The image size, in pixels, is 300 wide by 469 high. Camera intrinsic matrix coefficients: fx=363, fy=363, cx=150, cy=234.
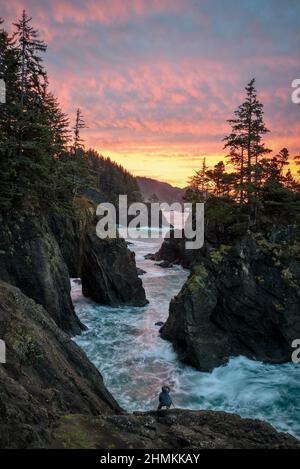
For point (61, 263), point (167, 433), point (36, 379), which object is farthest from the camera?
point (61, 263)

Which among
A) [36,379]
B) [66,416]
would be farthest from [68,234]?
[66,416]

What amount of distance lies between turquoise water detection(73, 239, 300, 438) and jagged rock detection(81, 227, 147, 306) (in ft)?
16.9

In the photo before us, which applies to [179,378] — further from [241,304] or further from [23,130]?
[23,130]

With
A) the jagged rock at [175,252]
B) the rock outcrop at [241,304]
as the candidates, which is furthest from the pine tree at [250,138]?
the jagged rock at [175,252]

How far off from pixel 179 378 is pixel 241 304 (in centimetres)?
672

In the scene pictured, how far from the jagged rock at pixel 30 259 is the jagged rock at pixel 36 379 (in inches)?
364

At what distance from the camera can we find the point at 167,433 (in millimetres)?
8570

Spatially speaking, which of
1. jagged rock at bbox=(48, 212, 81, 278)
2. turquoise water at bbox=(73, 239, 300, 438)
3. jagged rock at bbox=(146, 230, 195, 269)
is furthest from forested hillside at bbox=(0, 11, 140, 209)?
jagged rock at bbox=(146, 230, 195, 269)

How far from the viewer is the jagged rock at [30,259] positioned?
23.3m

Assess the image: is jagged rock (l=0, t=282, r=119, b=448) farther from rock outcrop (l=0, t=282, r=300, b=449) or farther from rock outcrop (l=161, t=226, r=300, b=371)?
rock outcrop (l=161, t=226, r=300, b=371)

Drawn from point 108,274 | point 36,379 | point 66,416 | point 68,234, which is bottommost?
point 108,274

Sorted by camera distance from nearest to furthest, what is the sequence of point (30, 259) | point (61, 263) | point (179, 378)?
point (179, 378), point (30, 259), point (61, 263)

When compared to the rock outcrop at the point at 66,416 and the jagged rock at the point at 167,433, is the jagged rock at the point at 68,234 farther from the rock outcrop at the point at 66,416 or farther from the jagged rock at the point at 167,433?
the jagged rock at the point at 167,433
